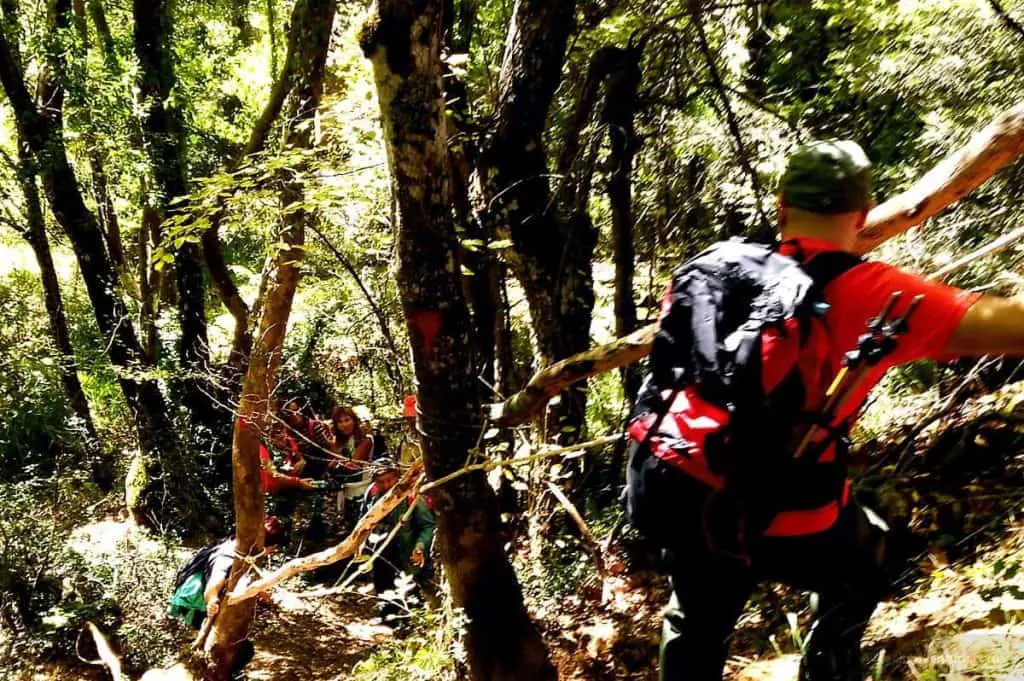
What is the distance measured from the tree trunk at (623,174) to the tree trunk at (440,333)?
2255 mm

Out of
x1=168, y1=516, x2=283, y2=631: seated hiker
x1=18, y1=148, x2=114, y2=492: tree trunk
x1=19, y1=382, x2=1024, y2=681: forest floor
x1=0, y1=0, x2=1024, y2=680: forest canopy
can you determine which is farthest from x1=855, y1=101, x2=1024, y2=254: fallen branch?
Result: x1=18, y1=148, x2=114, y2=492: tree trunk

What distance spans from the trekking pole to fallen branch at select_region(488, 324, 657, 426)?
68cm

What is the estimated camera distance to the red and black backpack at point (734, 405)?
164cm

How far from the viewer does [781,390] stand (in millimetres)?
1671

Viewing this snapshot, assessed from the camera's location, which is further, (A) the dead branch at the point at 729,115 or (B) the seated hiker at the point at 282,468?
(B) the seated hiker at the point at 282,468

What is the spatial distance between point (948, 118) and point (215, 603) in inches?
247

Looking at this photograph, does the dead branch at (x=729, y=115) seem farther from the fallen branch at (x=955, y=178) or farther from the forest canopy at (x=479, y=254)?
the fallen branch at (x=955, y=178)

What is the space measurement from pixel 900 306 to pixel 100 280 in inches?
425

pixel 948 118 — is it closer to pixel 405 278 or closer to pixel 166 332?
pixel 405 278

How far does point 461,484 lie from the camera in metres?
3.50

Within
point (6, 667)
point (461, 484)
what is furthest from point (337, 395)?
point (461, 484)

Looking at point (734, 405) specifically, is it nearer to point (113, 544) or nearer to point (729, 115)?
point (729, 115)

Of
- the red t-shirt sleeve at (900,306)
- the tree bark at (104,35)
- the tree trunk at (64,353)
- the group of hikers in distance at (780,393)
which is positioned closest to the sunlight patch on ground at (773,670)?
the group of hikers in distance at (780,393)

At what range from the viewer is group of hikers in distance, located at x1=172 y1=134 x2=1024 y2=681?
1.51 m
